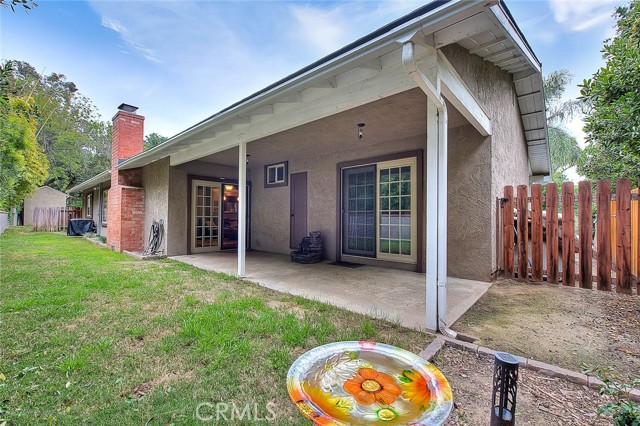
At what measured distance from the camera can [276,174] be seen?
7.98m

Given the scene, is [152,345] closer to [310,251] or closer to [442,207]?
[442,207]

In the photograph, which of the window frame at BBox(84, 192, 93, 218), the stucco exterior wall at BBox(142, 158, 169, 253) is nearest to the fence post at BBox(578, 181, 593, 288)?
the stucco exterior wall at BBox(142, 158, 169, 253)

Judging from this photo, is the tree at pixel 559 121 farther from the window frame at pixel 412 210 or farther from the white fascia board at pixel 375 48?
the white fascia board at pixel 375 48

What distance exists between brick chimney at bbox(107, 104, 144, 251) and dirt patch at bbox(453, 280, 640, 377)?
874cm

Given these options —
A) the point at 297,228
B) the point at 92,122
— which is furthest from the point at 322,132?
the point at 92,122

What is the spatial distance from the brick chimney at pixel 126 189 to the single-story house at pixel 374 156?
0.11ft

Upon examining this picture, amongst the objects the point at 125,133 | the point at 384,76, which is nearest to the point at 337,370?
Result: the point at 384,76

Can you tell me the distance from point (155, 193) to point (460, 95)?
7841 mm

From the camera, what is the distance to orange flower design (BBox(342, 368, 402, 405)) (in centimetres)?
140

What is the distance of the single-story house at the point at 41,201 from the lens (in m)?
20.6

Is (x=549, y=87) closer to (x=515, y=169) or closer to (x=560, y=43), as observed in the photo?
(x=560, y=43)

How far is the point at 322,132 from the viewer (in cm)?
517

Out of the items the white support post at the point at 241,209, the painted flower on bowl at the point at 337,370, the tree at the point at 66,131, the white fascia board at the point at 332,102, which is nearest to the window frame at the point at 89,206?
the tree at the point at 66,131

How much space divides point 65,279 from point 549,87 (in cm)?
2036
